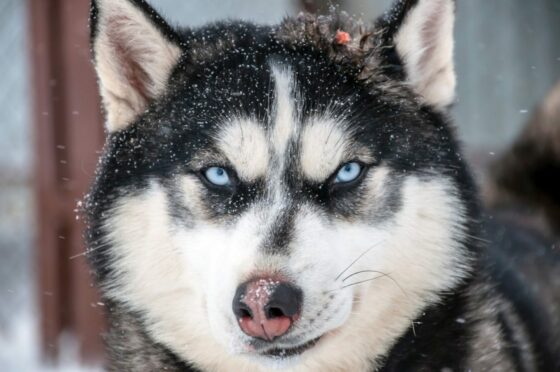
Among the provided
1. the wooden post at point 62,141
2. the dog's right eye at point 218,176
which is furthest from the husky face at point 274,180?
the wooden post at point 62,141

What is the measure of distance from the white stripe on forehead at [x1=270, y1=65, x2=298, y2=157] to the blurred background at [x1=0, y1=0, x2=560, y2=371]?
242 cm

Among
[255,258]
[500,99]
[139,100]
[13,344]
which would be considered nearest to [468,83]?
[500,99]

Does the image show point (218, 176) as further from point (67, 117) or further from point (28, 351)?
point (28, 351)

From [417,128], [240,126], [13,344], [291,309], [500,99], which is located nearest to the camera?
[291,309]

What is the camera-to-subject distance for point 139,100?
2869 mm

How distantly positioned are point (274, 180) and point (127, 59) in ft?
2.32

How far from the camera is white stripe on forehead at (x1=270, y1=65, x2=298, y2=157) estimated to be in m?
2.56

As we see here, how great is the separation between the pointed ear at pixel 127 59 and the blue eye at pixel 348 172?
2.18ft

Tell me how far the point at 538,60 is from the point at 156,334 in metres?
4.65

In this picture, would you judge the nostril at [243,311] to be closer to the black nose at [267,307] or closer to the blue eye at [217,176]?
the black nose at [267,307]

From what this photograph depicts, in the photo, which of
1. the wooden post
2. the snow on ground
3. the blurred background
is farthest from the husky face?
the snow on ground

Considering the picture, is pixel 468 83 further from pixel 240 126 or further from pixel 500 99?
A: pixel 240 126

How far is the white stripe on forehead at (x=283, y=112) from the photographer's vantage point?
8.39ft

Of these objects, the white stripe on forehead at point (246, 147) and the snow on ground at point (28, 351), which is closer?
the white stripe on forehead at point (246, 147)
